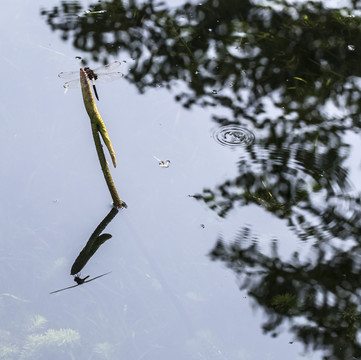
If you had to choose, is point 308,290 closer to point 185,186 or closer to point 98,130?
point 185,186

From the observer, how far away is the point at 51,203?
278cm

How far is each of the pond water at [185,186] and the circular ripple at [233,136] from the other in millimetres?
10

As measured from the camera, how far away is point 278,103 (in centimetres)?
336

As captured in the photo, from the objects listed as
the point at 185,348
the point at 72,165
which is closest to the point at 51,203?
the point at 72,165

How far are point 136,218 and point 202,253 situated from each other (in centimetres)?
40

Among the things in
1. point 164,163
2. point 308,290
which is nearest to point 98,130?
point 164,163

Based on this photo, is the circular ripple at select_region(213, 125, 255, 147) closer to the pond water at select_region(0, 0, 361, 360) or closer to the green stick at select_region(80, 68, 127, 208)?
the pond water at select_region(0, 0, 361, 360)

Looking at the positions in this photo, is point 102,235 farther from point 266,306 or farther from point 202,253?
point 266,306

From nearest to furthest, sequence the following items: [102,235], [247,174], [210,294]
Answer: [210,294] < [102,235] < [247,174]

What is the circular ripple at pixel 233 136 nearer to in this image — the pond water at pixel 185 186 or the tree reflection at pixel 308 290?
the pond water at pixel 185 186

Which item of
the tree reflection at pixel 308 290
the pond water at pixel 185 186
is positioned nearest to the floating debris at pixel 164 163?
the pond water at pixel 185 186

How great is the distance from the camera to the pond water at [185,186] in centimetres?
238

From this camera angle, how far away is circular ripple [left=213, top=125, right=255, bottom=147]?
310 centimetres

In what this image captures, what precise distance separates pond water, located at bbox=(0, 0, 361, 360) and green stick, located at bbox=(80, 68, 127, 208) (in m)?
0.10
